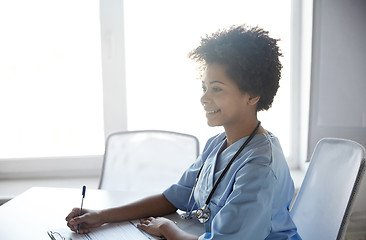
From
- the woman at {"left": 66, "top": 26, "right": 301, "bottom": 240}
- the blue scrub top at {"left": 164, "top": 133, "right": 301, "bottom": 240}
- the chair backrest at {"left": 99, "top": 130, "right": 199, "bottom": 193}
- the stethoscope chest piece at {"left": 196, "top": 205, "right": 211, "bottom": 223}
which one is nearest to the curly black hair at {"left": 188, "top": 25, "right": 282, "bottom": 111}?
the woman at {"left": 66, "top": 26, "right": 301, "bottom": 240}

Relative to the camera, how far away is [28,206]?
145cm

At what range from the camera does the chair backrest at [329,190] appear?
3.77 feet

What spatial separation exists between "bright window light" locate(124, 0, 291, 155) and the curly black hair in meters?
1.18

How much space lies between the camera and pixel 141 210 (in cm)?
133

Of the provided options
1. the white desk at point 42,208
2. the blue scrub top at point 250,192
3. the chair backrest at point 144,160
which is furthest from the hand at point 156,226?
the chair backrest at point 144,160

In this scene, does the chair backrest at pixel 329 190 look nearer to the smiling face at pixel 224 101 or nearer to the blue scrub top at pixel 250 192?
the blue scrub top at pixel 250 192

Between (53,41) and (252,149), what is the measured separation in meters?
1.65

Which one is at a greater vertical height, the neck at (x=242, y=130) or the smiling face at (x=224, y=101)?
the smiling face at (x=224, y=101)

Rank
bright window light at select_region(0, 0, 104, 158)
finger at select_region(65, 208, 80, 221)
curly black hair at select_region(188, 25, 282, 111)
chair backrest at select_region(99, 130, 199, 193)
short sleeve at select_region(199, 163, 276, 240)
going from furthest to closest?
bright window light at select_region(0, 0, 104, 158) < chair backrest at select_region(99, 130, 199, 193) < finger at select_region(65, 208, 80, 221) < curly black hair at select_region(188, 25, 282, 111) < short sleeve at select_region(199, 163, 276, 240)

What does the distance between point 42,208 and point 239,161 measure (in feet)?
2.47

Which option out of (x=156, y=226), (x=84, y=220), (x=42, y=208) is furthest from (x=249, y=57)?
(x=42, y=208)

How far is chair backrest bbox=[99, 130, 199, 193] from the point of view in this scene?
75.0 inches

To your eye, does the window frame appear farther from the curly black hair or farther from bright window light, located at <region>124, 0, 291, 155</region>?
the curly black hair

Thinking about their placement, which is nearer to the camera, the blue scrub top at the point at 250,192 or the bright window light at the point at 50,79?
the blue scrub top at the point at 250,192
